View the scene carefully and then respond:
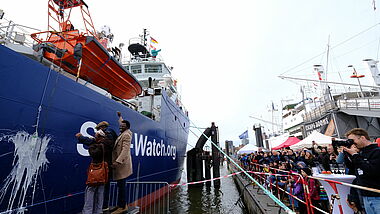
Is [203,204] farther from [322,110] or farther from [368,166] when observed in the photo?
[322,110]

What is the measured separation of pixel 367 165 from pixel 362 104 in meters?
15.0

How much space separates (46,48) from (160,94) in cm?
438

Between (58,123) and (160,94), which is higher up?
(160,94)

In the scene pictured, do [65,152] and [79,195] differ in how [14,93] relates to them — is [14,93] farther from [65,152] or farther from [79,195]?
[79,195]

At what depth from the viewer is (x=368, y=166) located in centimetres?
197

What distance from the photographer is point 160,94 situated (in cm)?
745

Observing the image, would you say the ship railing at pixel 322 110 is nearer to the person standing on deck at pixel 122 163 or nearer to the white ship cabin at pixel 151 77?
the white ship cabin at pixel 151 77

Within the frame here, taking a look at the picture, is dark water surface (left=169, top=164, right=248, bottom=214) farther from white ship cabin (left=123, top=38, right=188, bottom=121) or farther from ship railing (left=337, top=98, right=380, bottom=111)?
ship railing (left=337, top=98, right=380, bottom=111)

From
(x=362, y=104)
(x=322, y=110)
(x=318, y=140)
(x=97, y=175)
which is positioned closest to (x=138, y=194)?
→ (x=97, y=175)

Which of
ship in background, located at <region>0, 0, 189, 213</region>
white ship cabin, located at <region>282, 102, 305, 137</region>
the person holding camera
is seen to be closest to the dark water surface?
ship in background, located at <region>0, 0, 189, 213</region>

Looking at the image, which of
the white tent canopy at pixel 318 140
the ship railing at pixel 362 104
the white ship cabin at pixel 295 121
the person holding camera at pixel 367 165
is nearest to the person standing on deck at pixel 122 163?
the person holding camera at pixel 367 165

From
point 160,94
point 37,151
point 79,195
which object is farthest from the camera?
→ point 160,94

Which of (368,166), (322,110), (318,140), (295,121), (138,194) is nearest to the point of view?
(368,166)

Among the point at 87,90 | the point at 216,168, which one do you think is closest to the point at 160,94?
the point at 87,90
